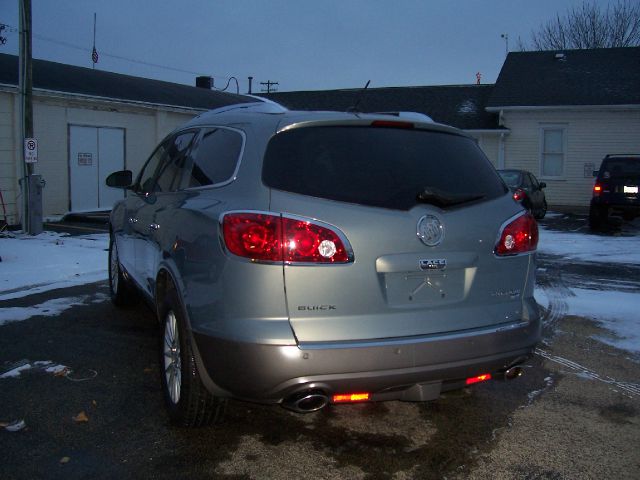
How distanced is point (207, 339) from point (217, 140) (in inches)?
52.1

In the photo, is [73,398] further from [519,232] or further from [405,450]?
[519,232]

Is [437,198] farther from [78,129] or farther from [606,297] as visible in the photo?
[78,129]

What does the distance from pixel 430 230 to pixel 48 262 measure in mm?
7469

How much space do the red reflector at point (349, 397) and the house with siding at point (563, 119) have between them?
65.6 feet

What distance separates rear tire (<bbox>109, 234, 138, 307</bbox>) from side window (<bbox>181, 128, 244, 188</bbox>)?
7.92 ft

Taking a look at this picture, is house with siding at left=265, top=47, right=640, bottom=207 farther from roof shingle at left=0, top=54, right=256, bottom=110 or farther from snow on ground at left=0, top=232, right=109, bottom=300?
snow on ground at left=0, top=232, right=109, bottom=300

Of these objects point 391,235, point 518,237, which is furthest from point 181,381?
point 518,237

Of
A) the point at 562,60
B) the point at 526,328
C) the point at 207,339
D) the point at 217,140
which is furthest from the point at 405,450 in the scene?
the point at 562,60

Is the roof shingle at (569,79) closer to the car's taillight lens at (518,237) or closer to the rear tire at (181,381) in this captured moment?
the car's taillight lens at (518,237)

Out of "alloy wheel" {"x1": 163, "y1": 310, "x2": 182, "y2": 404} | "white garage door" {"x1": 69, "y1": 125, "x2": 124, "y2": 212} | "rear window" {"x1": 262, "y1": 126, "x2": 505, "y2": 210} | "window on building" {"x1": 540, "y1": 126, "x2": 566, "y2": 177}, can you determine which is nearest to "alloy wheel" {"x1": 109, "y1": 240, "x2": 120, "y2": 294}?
"alloy wheel" {"x1": 163, "y1": 310, "x2": 182, "y2": 404}

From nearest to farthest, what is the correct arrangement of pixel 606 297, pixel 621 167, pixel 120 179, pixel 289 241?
pixel 289 241 < pixel 120 179 < pixel 606 297 < pixel 621 167

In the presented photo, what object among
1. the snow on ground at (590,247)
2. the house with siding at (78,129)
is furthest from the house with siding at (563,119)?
the house with siding at (78,129)

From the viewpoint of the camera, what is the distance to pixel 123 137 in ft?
57.2

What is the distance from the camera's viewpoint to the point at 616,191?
49.6ft
